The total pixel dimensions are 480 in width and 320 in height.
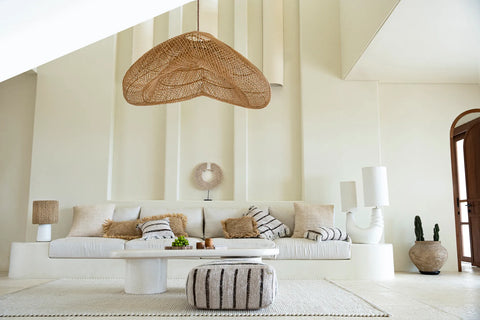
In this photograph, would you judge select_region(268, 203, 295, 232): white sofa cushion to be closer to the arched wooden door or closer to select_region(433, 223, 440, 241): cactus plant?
select_region(433, 223, 440, 241): cactus plant

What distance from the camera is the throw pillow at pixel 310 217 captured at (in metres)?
5.97

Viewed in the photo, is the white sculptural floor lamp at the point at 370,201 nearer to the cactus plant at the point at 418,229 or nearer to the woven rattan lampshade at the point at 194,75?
the cactus plant at the point at 418,229

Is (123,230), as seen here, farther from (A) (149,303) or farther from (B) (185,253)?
(A) (149,303)

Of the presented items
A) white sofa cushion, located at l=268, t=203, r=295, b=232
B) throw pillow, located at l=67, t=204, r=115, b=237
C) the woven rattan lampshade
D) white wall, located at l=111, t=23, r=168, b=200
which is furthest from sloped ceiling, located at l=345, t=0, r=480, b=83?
throw pillow, located at l=67, t=204, r=115, b=237

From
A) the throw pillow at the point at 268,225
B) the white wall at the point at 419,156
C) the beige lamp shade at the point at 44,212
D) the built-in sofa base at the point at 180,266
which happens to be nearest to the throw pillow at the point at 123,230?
the built-in sofa base at the point at 180,266

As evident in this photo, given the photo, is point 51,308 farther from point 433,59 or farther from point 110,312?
point 433,59

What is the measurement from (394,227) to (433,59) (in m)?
2.39

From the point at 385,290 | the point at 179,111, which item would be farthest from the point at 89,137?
the point at 385,290

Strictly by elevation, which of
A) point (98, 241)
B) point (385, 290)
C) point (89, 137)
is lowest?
point (385, 290)

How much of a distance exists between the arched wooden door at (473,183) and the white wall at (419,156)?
637 millimetres

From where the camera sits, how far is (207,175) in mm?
6879

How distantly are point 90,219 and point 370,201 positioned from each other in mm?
3611

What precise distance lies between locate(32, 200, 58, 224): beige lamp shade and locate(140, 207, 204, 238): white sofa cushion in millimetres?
1108

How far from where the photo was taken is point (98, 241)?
5512 millimetres
